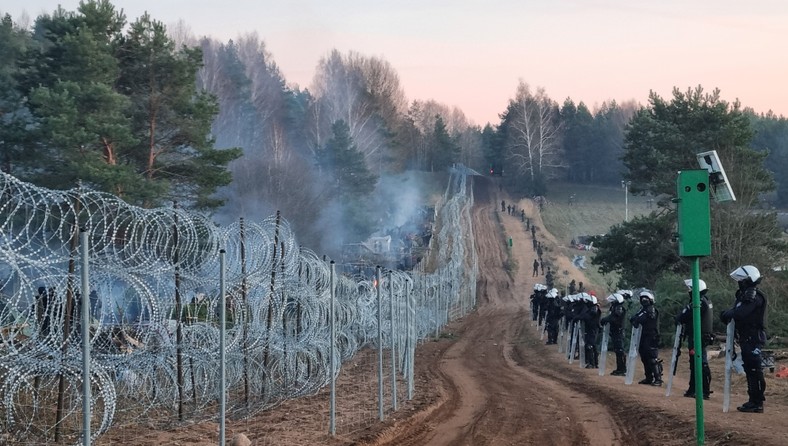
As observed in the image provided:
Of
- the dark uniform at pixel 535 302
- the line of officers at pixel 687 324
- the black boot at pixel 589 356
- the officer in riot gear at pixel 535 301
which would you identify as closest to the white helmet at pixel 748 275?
the line of officers at pixel 687 324

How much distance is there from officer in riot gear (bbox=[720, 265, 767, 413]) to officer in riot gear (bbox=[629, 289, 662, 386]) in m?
4.17

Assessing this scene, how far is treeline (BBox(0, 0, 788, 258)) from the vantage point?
22.6 meters

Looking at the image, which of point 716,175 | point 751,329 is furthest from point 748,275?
point 716,175

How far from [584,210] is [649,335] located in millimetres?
72044

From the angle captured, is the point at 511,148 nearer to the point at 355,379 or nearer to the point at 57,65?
the point at 57,65

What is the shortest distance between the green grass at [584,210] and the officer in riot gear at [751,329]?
177ft

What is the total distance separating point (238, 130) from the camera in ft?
209

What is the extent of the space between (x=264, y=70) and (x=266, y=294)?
74.3 m

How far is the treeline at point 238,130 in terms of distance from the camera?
74.2ft

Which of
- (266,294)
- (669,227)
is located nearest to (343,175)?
(669,227)

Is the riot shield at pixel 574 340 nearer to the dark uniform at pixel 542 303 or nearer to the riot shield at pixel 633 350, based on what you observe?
the riot shield at pixel 633 350

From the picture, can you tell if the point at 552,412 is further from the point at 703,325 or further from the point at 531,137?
the point at 531,137

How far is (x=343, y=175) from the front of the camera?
5812 cm

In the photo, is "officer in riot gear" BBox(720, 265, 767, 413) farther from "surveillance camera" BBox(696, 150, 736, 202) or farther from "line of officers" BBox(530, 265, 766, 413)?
"surveillance camera" BBox(696, 150, 736, 202)
